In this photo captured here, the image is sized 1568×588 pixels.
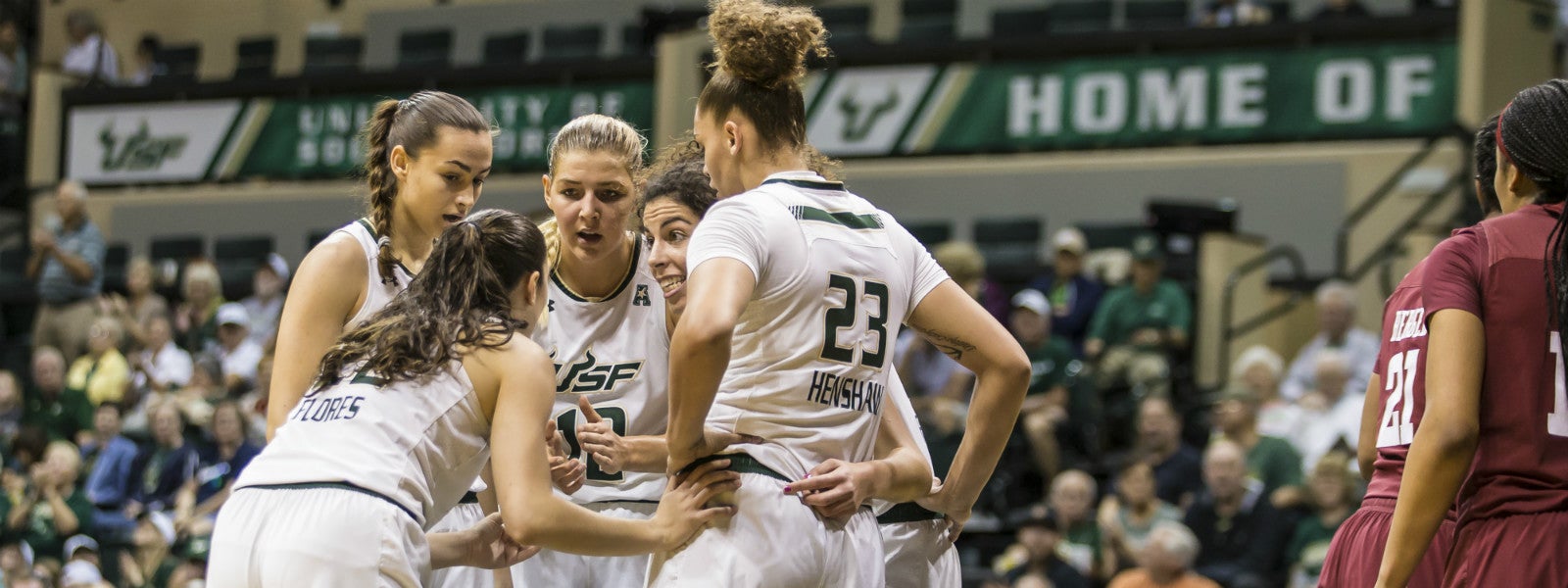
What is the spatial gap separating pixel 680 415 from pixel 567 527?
28cm

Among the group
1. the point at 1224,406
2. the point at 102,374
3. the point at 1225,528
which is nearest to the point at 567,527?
the point at 1225,528

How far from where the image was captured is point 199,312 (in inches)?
547

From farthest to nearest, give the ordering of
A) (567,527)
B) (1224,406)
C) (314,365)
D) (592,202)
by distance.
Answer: (1224,406) → (592,202) → (314,365) → (567,527)

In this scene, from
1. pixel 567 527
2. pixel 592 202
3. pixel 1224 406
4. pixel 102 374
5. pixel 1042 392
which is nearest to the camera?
pixel 567 527

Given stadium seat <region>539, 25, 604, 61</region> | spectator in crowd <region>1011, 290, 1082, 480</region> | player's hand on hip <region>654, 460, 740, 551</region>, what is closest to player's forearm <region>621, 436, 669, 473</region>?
player's hand on hip <region>654, 460, 740, 551</region>

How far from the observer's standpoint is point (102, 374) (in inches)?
522

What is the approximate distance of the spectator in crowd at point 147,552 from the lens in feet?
34.8

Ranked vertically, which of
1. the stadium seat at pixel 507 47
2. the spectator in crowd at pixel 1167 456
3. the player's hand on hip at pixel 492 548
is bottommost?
the spectator in crowd at pixel 1167 456

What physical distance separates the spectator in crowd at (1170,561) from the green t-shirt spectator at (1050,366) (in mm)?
2507

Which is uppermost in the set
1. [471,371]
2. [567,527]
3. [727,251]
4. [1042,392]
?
[727,251]

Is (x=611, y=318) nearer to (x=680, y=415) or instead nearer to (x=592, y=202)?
(x=592, y=202)

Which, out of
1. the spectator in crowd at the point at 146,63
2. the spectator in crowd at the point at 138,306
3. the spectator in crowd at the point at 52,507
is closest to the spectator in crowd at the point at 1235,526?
the spectator in crowd at the point at 52,507

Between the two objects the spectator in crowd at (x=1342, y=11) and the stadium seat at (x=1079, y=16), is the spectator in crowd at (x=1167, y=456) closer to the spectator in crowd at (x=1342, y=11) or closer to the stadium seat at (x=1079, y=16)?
the spectator in crowd at (x=1342, y=11)

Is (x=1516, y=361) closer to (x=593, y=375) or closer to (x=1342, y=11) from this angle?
(x=593, y=375)
